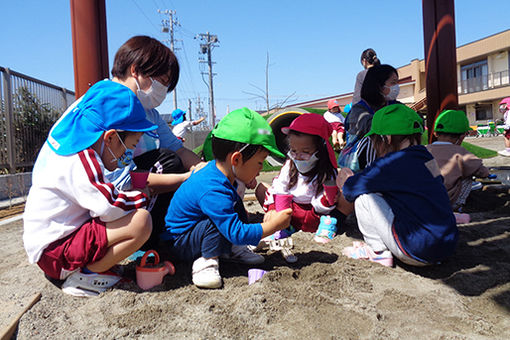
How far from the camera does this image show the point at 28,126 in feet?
22.4

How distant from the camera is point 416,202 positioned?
2.04 metres

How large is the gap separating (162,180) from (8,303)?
104cm

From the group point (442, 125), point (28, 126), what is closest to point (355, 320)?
point (442, 125)

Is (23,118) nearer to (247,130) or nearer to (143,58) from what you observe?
(143,58)

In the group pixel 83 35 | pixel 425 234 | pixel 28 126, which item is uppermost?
pixel 83 35

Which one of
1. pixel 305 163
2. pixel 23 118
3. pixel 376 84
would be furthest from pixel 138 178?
pixel 23 118

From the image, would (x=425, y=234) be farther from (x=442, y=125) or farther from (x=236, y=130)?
(x=442, y=125)

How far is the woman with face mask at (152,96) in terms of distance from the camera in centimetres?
228

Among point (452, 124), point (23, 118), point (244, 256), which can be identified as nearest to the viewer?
point (244, 256)

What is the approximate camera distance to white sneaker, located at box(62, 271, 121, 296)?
1.79 meters

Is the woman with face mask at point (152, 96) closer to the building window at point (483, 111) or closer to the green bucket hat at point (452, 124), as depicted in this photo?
the green bucket hat at point (452, 124)

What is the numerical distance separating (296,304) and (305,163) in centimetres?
146

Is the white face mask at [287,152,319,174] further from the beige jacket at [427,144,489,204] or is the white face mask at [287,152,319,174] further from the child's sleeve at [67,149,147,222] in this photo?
the child's sleeve at [67,149,147,222]

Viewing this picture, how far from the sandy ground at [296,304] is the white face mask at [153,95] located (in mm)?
1059
